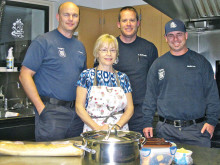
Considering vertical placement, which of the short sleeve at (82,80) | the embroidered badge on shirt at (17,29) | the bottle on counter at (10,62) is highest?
the embroidered badge on shirt at (17,29)

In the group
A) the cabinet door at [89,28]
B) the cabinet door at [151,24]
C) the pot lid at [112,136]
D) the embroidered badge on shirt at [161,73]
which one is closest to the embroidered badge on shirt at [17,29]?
the cabinet door at [89,28]

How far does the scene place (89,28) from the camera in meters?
3.73

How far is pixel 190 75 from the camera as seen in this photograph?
197 centimetres

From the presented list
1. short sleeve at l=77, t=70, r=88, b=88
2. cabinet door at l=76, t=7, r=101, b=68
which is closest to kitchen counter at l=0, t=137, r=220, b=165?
short sleeve at l=77, t=70, r=88, b=88

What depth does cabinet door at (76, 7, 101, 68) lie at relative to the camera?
3.63 m

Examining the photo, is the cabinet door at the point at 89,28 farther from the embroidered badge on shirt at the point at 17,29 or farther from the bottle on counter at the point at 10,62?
the bottle on counter at the point at 10,62

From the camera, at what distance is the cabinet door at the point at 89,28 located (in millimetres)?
3631

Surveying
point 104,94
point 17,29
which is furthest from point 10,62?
point 104,94

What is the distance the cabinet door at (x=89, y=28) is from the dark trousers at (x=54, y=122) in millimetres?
1702

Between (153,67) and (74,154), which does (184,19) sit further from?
(74,154)

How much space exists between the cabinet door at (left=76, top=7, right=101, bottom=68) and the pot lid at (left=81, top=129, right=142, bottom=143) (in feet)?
8.47

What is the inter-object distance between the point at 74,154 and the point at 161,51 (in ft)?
7.68

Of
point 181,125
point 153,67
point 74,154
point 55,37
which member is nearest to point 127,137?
point 74,154

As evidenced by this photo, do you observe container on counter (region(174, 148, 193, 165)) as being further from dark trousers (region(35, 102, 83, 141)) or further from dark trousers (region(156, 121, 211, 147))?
dark trousers (region(35, 102, 83, 141))
